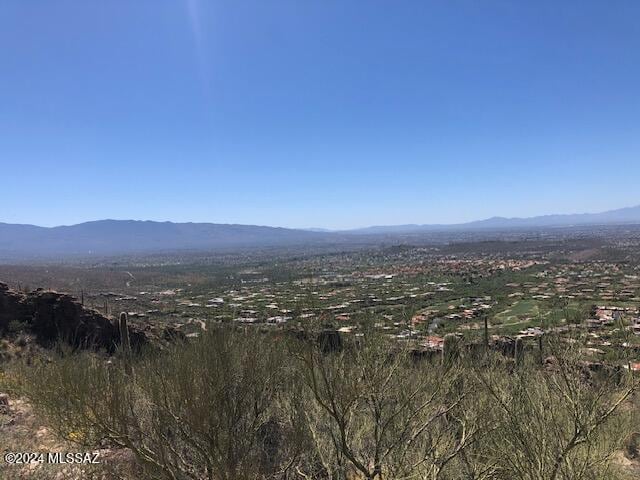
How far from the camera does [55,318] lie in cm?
2942

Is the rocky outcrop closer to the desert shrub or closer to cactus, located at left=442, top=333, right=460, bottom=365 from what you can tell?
the desert shrub

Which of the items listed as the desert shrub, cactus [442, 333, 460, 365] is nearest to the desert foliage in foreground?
the desert shrub

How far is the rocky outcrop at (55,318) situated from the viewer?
28.6 m

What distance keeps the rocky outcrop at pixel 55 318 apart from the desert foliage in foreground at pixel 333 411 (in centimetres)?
1790

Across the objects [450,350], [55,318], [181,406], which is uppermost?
[450,350]

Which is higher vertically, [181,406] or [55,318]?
[181,406]

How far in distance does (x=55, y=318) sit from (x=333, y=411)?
87.7 feet

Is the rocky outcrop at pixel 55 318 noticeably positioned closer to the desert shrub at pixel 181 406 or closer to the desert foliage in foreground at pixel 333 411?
the desert foliage in foreground at pixel 333 411

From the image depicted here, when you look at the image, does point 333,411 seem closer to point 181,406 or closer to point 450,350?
point 181,406

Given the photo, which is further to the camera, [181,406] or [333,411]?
[181,406]

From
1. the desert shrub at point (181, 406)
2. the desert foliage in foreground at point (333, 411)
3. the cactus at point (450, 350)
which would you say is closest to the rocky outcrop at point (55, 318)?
the desert foliage in foreground at point (333, 411)

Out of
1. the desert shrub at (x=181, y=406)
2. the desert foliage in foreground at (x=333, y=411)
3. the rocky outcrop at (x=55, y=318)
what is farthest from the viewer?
the rocky outcrop at (x=55, y=318)

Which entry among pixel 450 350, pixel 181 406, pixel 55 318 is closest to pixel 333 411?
pixel 181 406

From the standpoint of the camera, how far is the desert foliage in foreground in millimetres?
8125
